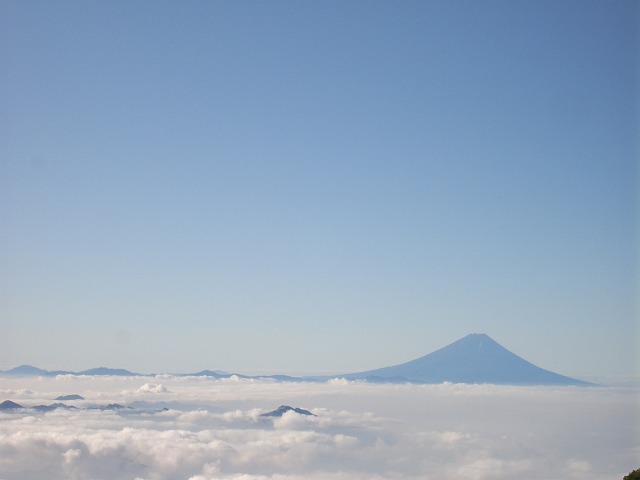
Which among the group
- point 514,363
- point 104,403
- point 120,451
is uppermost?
point 514,363

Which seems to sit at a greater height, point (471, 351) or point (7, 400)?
point (471, 351)

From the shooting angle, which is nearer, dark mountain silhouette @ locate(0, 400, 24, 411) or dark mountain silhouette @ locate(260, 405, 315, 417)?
dark mountain silhouette @ locate(0, 400, 24, 411)

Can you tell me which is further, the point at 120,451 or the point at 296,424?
the point at 296,424

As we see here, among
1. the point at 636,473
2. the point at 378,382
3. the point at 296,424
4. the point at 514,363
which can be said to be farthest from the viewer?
the point at 514,363

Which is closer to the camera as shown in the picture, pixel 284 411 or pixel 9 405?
pixel 9 405

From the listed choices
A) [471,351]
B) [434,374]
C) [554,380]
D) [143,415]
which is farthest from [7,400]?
[554,380]

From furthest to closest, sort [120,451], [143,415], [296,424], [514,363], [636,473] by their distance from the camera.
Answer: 1. [514,363]
2. [296,424]
3. [143,415]
4. [120,451]
5. [636,473]

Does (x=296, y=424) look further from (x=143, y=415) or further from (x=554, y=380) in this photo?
(x=554, y=380)

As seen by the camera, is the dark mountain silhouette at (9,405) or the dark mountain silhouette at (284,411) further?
the dark mountain silhouette at (284,411)

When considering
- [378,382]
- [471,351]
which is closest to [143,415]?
[378,382]
